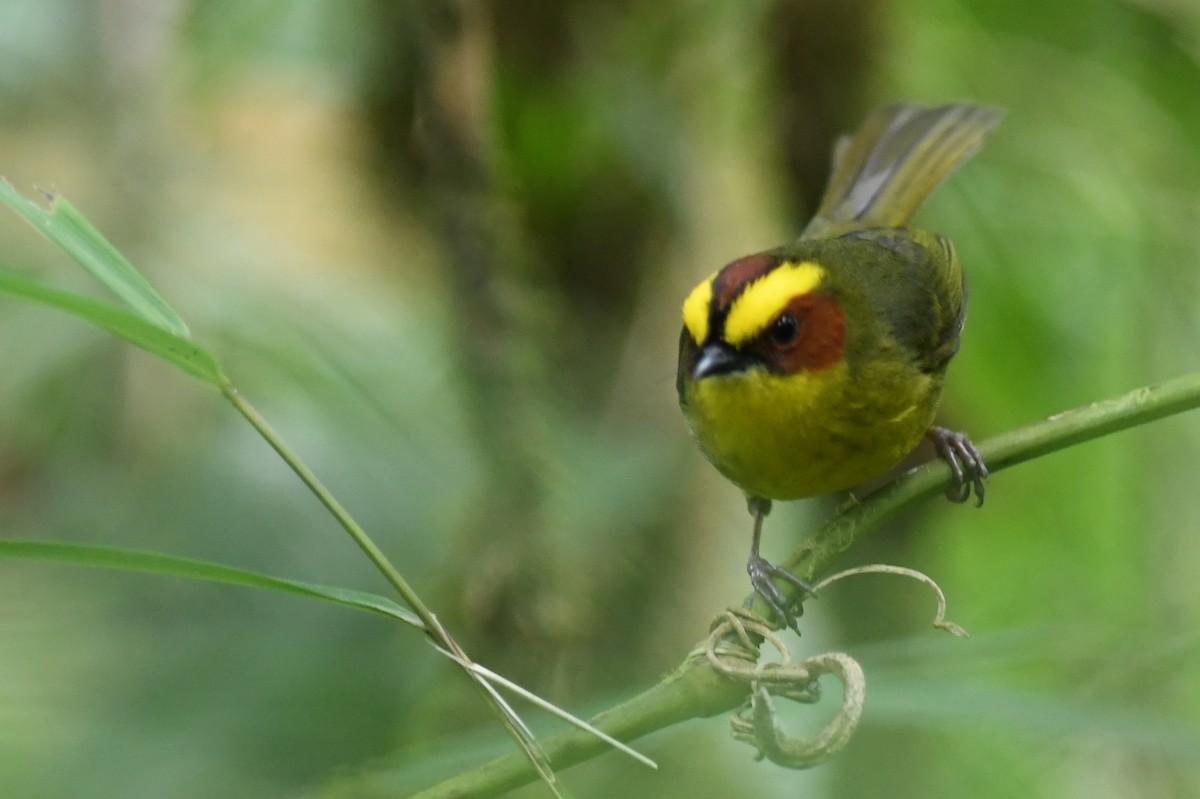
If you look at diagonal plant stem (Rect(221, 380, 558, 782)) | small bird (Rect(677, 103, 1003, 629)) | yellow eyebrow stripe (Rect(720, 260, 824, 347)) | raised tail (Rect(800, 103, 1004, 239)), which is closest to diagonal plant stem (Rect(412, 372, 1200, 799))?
diagonal plant stem (Rect(221, 380, 558, 782))

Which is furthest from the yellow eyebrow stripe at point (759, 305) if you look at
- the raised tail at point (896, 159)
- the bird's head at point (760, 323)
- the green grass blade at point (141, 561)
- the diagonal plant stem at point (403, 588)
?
the green grass blade at point (141, 561)

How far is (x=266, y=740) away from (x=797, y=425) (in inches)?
44.2

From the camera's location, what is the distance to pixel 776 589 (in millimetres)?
1910

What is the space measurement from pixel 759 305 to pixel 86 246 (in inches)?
51.9

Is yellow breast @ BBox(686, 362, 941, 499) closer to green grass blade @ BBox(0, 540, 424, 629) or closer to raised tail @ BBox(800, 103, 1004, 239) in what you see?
raised tail @ BBox(800, 103, 1004, 239)

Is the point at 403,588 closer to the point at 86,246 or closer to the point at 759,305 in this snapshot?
the point at 86,246

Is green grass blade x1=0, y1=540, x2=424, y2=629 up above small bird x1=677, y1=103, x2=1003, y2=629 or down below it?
above

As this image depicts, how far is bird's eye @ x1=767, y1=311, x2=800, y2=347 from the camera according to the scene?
219 centimetres

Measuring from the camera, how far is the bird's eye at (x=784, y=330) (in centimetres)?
219

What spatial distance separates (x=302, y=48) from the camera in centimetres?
353

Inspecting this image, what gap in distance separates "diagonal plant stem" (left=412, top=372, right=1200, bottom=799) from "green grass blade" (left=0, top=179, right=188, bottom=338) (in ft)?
1.59

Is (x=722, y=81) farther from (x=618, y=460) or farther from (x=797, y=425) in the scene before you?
(x=797, y=425)

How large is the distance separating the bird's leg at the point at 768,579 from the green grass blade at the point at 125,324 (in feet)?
2.35

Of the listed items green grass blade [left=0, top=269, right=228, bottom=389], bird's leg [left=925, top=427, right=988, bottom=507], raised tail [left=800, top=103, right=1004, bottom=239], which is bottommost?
bird's leg [left=925, top=427, right=988, bottom=507]
